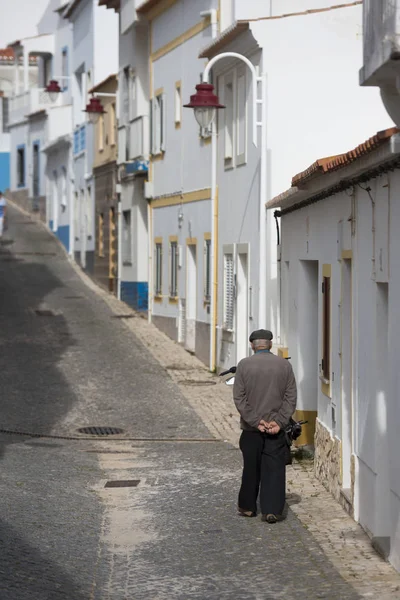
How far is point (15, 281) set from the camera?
121 feet

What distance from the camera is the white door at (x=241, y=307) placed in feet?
72.3

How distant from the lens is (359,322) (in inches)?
436

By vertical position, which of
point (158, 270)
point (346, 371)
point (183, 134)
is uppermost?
point (183, 134)

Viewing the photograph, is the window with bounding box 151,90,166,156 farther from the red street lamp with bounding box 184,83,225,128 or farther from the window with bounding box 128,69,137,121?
the red street lamp with bounding box 184,83,225,128

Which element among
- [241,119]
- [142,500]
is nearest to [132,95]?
[241,119]

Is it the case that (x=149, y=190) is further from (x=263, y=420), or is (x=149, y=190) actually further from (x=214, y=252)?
(x=263, y=420)

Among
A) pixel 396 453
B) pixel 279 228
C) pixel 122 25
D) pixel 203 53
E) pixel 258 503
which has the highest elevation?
pixel 122 25

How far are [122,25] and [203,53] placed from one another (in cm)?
954

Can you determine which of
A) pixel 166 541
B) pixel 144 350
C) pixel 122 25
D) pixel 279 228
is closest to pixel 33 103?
pixel 122 25

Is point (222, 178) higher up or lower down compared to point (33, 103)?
lower down

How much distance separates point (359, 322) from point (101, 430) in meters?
7.21

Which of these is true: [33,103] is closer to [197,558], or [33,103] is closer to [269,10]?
[269,10]

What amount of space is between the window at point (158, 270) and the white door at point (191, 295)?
3113 mm

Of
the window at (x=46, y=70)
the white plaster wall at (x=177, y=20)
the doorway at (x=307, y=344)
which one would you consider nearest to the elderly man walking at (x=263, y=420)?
the doorway at (x=307, y=344)
